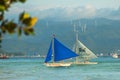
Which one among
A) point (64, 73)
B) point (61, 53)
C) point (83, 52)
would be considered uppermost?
point (83, 52)

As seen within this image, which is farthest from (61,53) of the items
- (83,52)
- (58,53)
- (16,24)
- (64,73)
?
(16,24)

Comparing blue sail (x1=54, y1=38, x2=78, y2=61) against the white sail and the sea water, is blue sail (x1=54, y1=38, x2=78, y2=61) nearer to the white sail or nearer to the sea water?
the sea water

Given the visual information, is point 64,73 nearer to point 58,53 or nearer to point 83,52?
point 58,53

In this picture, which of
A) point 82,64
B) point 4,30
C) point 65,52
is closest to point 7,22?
point 4,30

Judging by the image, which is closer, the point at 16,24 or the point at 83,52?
the point at 16,24

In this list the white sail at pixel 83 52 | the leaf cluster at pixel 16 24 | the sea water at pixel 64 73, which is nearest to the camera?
the leaf cluster at pixel 16 24

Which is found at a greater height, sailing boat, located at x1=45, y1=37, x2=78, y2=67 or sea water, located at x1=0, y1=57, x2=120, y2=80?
sailing boat, located at x1=45, y1=37, x2=78, y2=67

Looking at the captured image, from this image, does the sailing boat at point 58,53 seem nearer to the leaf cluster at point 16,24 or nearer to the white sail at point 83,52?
the white sail at point 83,52

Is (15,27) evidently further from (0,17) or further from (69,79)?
(69,79)

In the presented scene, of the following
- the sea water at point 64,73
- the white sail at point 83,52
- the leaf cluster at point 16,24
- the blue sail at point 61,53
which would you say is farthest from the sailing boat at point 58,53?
the leaf cluster at point 16,24

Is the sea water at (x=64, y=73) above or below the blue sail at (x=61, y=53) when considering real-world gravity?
below

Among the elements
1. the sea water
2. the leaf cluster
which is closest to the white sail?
the sea water

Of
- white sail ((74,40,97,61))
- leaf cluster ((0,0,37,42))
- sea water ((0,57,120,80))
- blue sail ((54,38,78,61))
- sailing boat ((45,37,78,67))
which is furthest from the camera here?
white sail ((74,40,97,61))

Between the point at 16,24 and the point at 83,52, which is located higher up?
the point at 83,52
